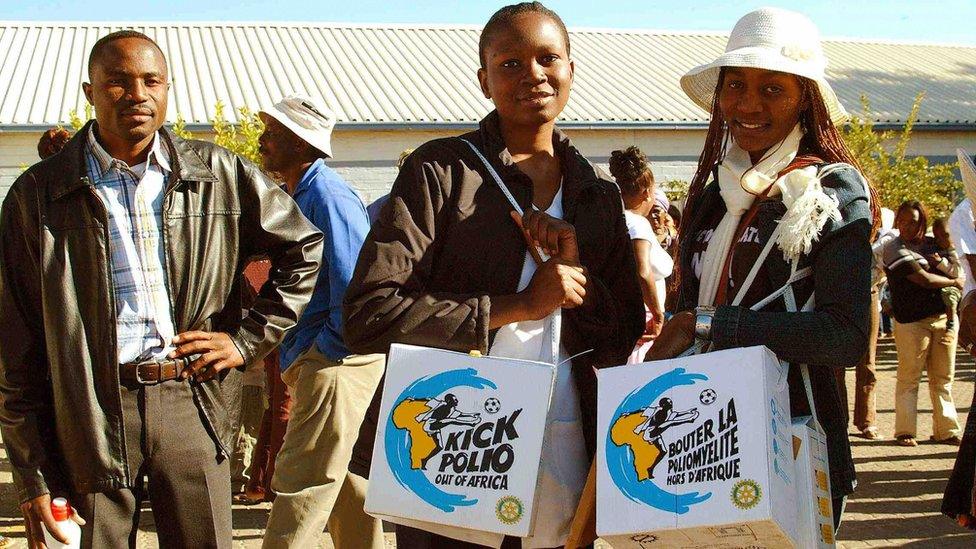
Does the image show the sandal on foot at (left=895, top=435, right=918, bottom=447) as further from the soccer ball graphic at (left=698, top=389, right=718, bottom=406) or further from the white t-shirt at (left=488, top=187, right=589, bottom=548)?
the soccer ball graphic at (left=698, top=389, right=718, bottom=406)

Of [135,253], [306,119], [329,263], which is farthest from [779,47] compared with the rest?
[306,119]

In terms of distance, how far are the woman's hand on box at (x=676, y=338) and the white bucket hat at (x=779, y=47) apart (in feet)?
2.21

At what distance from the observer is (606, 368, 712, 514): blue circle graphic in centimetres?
235

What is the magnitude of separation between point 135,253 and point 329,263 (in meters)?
1.77

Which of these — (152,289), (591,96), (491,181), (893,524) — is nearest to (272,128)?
(152,289)

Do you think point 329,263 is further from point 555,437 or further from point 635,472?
point 635,472

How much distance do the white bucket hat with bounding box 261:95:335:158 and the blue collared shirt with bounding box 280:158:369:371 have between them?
1.08ft

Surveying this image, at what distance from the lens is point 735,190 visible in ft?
9.45

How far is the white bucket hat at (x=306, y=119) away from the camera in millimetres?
5340

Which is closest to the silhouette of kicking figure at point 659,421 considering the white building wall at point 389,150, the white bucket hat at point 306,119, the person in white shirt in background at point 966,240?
the person in white shirt in background at point 966,240

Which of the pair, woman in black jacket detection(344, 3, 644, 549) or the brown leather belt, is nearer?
woman in black jacket detection(344, 3, 644, 549)

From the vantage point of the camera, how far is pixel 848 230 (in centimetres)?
264

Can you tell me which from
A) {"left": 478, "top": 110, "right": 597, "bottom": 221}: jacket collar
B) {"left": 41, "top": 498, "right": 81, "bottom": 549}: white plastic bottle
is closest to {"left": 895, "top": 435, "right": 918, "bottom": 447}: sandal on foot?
{"left": 478, "top": 110, "right": 597, "bottom": 221}: jacket collar

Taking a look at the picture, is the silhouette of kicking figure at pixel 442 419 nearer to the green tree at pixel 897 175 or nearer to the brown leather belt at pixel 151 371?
the brown leather belt at pixel 151 371
